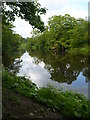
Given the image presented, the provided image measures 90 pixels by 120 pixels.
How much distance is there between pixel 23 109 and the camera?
6516 mm

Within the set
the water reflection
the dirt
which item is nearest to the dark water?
the water reflection

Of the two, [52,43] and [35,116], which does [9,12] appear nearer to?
[35,116]

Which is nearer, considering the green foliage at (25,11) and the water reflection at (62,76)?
the green foliage at (25,11)

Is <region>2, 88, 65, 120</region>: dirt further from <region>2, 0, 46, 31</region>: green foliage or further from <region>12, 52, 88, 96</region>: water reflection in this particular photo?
<region>12, 52, 88, 96</region>: water reflection

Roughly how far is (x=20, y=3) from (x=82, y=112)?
4901mm

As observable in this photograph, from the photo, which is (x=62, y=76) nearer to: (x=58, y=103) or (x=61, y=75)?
(x=61, y=75)

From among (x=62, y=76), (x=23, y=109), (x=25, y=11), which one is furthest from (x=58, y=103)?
(x=62, y=76)

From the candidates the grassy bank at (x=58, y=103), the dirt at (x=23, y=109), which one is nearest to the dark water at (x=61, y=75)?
the grassy bank at (x=58, y=103)

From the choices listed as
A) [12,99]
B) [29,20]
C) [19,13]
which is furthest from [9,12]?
[12,99]

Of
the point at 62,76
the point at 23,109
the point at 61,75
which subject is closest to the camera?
the point at 23,109

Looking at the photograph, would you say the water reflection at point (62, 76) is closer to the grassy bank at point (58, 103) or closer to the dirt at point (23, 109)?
the grassy bank at point (58, 103)

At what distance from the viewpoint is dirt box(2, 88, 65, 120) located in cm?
604

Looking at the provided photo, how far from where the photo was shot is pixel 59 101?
309 inches

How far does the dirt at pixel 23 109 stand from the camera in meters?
6.04
